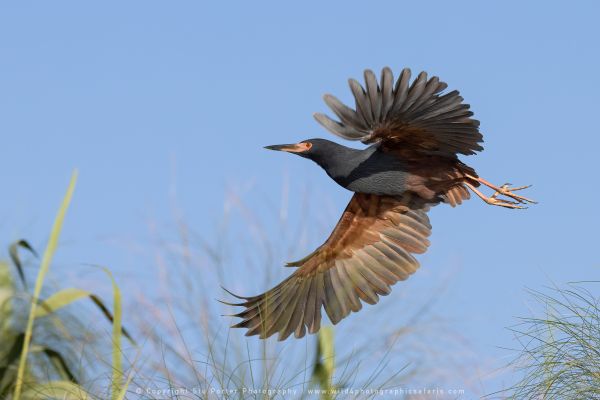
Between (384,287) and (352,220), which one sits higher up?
(352,220)

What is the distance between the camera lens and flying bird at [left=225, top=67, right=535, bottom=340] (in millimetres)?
4246

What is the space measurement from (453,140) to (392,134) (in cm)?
30

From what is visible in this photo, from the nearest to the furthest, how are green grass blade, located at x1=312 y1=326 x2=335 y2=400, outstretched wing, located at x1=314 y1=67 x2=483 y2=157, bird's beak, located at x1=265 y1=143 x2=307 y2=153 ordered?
green grass blade, located at x1=312 y1=326 x2=335 y2=400 < outstretched wing, located at x1=314 y1=67 x2=483 y2=157 < bird's beak, located at x1=265 y1=143 x2=307 y2=153

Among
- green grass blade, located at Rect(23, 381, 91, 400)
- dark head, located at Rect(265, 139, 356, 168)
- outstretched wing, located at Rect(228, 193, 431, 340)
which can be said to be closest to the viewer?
green grass blade, located at Rect(23, 381, 91, 400)

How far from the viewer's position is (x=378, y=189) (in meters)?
4.77

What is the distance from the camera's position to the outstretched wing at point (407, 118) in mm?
4164

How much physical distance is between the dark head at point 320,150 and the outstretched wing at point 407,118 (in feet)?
0.61

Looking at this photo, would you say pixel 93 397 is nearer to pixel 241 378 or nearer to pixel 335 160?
pixel 241 378

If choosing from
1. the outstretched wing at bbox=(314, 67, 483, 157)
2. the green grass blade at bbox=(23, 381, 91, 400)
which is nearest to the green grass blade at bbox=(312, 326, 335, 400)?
the green grass blade at bbox=(23, 381, 91, 400)

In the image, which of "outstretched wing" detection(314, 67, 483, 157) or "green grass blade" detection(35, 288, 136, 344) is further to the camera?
"outstretched wing" detection(314, 67, 483, 157)

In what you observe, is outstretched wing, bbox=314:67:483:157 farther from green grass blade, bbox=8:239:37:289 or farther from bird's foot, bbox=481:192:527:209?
green grass blade, bbox=8:239:37:289

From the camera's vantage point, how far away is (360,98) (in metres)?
4.21

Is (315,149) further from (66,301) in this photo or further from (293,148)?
(66,301)

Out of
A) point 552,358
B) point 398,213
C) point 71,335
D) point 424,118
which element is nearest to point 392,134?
point 424,118
